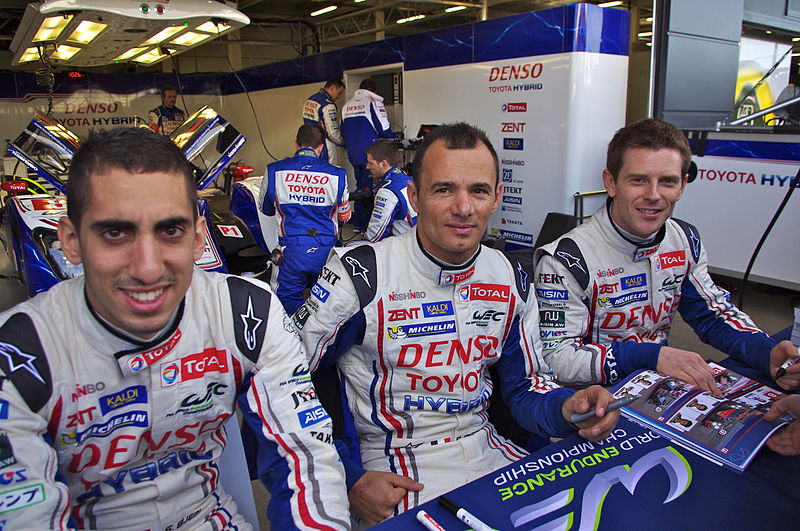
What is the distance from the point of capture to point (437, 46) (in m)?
6.93

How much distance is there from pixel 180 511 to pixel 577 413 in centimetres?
91

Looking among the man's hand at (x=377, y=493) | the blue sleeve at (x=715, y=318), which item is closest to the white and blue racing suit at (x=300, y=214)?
the blue sleeve at (x=715, y=318)

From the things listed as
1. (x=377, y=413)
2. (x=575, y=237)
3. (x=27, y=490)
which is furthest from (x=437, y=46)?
(x=27, y=490)

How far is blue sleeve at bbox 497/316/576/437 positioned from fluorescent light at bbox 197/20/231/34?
3.77 m

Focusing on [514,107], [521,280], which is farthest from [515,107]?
[521,280]

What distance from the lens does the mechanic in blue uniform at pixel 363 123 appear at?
776 cm

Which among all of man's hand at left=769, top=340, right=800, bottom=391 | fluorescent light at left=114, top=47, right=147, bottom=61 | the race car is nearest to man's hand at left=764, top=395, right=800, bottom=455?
man's hand at left=769, top=340, right=800, bottom=391

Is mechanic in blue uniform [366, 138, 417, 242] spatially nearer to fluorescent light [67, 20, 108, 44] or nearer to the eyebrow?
fluorescent light [67, 20, 108, 44]

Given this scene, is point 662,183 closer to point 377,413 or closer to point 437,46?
point 377,413

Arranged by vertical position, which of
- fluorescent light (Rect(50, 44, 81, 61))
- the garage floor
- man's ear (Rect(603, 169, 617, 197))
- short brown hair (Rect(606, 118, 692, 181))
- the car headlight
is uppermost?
fluorescent light (Rect(50, 44, 81, 61))

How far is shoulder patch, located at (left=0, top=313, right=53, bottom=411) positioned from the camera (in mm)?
968

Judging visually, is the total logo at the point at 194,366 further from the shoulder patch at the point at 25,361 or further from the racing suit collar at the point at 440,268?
the racing suit collar at the point at 440,268

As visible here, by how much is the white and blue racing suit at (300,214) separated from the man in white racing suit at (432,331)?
2364 mm

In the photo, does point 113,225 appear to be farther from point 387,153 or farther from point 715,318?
point 387,153
